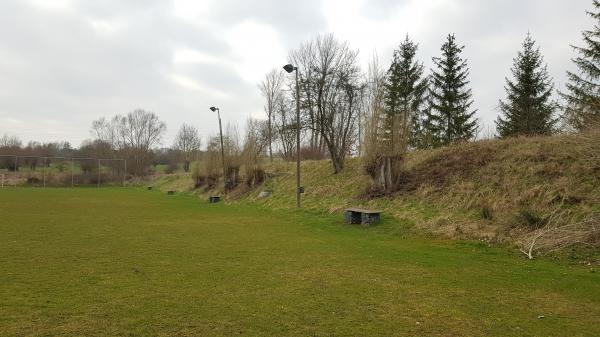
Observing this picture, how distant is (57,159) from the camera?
162 ft

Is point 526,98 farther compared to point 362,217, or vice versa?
point 526,98

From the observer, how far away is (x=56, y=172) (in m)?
48.0

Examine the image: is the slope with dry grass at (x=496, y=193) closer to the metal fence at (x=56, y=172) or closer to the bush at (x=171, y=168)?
the metal fence at (x=56, y=172)

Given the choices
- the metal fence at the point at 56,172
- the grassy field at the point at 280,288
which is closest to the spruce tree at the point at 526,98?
the grassy field at the point at 280,288

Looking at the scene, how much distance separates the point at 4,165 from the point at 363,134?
151ft

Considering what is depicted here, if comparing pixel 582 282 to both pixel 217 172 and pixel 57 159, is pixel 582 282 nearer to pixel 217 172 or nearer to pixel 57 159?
pixel 217 172

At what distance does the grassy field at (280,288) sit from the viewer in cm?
464

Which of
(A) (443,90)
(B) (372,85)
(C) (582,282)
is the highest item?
(A) (443,90)

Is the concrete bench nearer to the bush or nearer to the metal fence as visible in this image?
the metal fence

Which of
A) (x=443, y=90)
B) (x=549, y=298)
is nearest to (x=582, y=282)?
(x=549, y=298)

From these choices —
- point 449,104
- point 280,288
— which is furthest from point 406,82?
point 280,288

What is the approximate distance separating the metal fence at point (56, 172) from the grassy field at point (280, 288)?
40773mm

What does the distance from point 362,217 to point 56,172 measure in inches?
1768

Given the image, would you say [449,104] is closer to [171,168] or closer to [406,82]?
[406,82]
